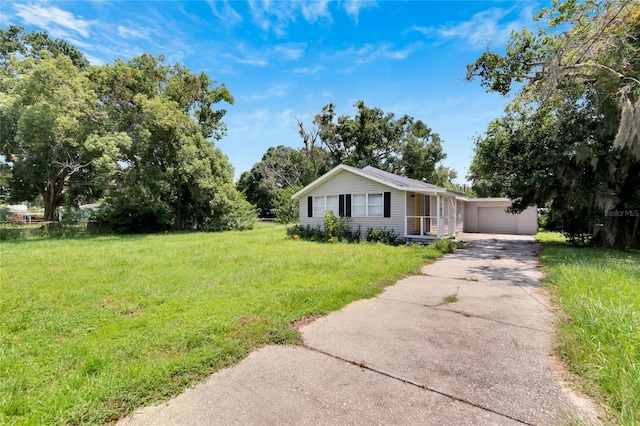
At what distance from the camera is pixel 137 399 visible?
2.37 metres

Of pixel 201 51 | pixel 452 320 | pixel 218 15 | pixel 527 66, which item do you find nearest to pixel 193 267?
pixel 452 320

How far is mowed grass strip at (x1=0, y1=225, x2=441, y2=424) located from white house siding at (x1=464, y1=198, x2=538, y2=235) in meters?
14.9

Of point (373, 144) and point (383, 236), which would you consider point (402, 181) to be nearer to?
point (383, 236)

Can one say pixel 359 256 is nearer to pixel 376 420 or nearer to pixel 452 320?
pixel 452 320

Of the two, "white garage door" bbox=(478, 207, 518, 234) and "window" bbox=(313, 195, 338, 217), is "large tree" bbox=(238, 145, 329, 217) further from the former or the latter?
"window" bbox=(313, 195, 338, 217)

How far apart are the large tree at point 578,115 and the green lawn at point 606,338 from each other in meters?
7.20

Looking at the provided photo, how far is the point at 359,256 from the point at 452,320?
5.14 m

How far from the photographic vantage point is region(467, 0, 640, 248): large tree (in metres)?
9.09

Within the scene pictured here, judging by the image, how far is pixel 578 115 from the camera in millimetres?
11062

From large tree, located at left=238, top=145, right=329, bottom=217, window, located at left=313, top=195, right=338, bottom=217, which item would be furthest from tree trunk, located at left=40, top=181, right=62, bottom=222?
window, located at left=313, top=195, right=338, bottom=217

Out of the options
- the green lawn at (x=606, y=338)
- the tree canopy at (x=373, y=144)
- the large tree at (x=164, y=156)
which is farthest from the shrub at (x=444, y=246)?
the tree canopy at (x=373, y=144)

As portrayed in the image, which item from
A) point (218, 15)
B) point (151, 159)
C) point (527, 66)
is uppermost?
point (218, 15)

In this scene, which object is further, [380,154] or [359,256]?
[380,154]

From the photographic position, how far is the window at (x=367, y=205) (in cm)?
1398
